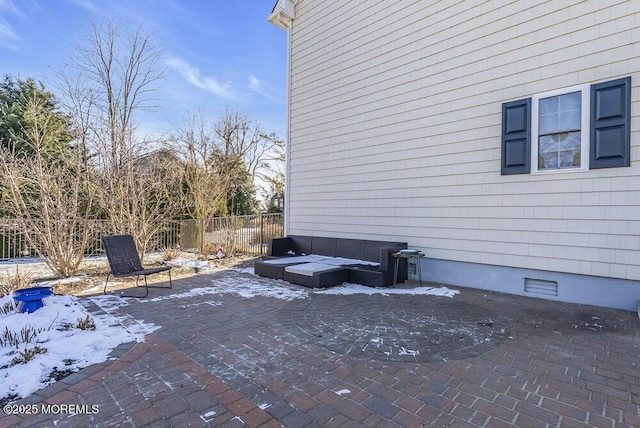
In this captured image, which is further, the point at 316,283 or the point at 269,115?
the point at 269,115

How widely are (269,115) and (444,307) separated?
16686 millimetres

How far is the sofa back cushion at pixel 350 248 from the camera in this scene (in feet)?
22.2

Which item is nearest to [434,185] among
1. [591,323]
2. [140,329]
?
[591,323]

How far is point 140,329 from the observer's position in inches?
141

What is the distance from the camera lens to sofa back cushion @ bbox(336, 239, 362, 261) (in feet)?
22.2

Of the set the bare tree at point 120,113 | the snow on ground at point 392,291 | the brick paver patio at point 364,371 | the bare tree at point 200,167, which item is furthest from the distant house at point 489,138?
the bare tree at point 200,167

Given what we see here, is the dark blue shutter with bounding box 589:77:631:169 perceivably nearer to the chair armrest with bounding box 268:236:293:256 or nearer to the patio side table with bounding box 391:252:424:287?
the patio side table with bounding box 391:252:424:287

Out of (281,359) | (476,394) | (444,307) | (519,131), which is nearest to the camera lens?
(476,394)

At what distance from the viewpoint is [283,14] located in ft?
27.4

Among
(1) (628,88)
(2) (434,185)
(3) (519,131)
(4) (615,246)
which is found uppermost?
(1) (628,88)

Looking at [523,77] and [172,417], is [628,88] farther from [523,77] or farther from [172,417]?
[172,417]

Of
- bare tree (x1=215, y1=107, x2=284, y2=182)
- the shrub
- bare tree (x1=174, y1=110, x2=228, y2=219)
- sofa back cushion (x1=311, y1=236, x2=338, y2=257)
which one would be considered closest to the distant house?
sofa back cushion (x1=311, y1=236, x2=338, y2=257)

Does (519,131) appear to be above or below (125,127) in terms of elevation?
below

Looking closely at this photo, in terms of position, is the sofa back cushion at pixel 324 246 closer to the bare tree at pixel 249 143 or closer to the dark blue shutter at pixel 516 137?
the dark blue shutter at pixel 516 137
